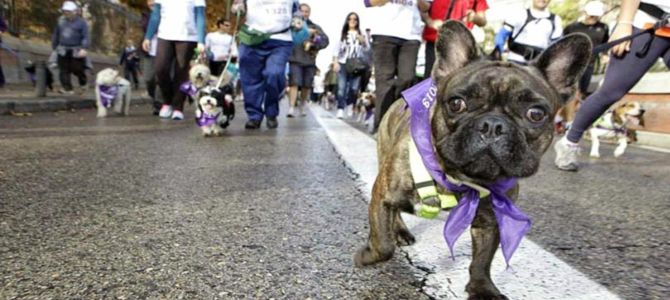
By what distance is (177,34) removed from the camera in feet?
28.7

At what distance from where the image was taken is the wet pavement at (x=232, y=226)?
194 centimetres

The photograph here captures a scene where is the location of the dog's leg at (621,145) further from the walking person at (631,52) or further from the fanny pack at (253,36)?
the fanny pack at (253,36)

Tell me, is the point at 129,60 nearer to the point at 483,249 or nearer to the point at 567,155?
the point at 567,155

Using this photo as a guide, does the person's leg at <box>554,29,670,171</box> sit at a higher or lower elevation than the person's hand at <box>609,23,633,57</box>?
lower

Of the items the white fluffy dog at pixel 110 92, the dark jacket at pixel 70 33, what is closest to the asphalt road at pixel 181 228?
the white fluffy dog at pixel 110 92

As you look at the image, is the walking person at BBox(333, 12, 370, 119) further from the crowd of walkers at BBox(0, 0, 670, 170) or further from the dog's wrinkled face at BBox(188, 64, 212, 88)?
the dog's wrinkled face at BBox(188, 64, 212, 88)

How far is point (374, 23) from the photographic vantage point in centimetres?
676

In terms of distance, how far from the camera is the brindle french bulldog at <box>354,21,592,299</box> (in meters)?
1.87

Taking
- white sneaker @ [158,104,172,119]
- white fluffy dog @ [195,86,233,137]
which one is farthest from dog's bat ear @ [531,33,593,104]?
white sneaker @ [158,104,172,119]

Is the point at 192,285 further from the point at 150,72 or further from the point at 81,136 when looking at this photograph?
the point at 150,72

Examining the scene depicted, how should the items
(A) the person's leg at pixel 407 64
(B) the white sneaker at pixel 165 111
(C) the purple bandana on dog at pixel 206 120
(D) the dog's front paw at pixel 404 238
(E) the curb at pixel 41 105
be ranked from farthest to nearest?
(B) the white sneaker at pixel 165 111 < (E) the curb at pixel 41 105 < (C) the purple bandana on dog at pixel 206 120 < (A) the person's leg at pixel 407 64 < (D) the dog's front paw at pixel 404 238

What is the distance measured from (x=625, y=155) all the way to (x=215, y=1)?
96.9 ft

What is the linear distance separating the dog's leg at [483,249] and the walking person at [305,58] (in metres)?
9.75

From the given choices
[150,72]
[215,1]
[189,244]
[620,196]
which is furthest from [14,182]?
[215,1]
